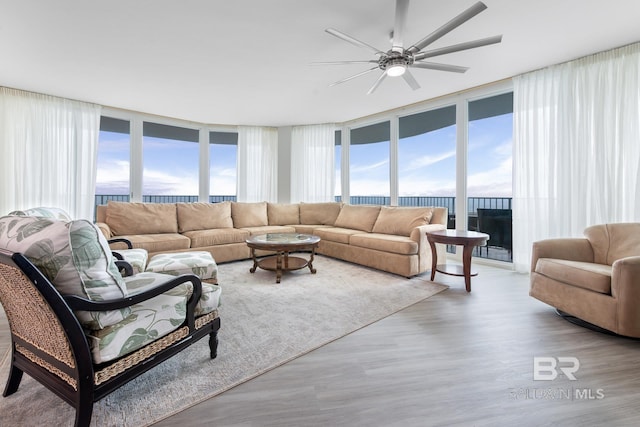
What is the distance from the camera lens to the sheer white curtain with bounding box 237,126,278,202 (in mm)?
6023

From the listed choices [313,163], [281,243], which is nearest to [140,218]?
[281,243]

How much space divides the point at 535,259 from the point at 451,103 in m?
2.89

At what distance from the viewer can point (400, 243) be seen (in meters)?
3.41

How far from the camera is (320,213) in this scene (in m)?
5.50

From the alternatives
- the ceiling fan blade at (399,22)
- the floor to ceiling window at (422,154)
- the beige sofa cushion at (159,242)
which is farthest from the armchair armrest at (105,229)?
the floor to ceiling window at (422,154)

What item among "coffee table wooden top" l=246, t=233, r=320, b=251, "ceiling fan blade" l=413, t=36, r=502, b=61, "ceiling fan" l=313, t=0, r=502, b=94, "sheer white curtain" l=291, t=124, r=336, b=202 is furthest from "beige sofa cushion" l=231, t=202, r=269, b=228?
"ceiling fan blade" l=413, t=36, r=502, b=61

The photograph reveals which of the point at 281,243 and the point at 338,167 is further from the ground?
the point at 338,167

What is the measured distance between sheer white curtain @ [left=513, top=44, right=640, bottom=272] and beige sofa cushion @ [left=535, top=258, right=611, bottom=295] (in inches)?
43.5

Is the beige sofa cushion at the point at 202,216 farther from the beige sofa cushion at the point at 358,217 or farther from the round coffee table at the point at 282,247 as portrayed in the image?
the beige sofa cushion at the point at 358,217

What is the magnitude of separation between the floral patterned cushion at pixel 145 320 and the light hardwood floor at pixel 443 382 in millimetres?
389

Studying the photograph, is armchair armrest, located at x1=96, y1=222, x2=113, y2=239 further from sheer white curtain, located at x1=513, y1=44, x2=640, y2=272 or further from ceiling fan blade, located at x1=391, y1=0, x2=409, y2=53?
sheer white curtain, located at x1=513, y1=44, x2=640, y2=272

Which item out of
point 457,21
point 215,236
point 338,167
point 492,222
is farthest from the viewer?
point 338,167

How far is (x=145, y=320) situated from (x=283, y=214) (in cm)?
423

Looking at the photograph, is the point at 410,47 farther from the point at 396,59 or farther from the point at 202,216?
the point at 202,216
